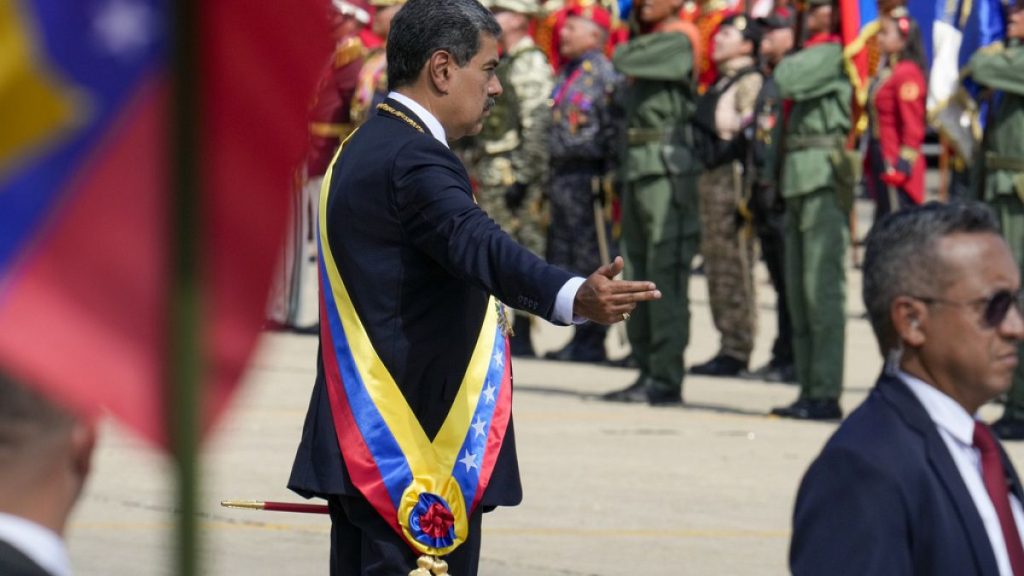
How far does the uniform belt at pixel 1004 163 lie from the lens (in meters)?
11.4

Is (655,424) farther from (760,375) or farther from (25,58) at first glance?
(25,58)

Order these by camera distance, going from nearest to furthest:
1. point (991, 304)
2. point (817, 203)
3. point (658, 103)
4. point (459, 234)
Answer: point (991, 304) < point (459, 234) < point (817, 203) < point (658, 103)

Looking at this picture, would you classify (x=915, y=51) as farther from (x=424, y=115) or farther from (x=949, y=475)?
(x=949, y=475)

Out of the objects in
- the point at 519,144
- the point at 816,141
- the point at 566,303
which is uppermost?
the point at 566,303

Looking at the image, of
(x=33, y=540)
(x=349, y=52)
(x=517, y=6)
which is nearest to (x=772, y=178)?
(x=517, y=6)

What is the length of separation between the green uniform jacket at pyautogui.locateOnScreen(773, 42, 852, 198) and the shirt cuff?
7297 mm

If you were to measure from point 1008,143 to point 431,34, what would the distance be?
692 centimetres

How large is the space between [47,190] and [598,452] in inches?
377

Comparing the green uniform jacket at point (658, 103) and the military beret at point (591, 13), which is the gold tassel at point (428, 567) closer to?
the green uniform jacket at point (658, 103)

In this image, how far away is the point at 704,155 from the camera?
14.5 metres

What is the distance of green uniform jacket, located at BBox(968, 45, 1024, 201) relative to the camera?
37.0 feet

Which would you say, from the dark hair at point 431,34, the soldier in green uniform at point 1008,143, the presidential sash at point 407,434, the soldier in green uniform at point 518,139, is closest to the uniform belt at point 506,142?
the soldier in green uniform at point 518,139

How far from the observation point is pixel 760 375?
14.8 metres

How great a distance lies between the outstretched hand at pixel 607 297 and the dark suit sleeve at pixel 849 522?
51.1 inches
